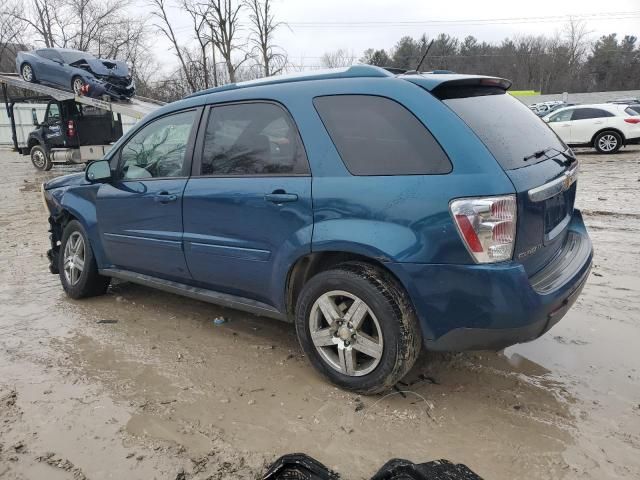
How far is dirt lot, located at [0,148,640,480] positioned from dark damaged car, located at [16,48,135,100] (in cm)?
1182

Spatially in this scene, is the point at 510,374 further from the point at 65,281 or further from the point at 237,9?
the point at 237,9

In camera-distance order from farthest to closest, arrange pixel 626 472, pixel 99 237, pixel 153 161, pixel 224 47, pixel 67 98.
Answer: pixel 224 47
pixel 67 98
pixel 99 237
pixel 153 161
pixel 626 472

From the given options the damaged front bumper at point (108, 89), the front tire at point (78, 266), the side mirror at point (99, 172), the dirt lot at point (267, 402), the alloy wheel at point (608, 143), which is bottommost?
the dirt lot at point (267, 402)

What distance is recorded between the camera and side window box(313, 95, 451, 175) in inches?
107

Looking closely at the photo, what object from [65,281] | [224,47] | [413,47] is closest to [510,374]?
[65,281]

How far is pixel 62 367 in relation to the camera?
353cm

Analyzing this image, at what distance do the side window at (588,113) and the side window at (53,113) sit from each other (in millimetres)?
16234

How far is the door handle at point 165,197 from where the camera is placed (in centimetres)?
379

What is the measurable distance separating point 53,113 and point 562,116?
53.4 ft

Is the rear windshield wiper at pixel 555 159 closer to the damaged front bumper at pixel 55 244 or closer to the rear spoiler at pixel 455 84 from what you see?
the rear spoiler at pixel 455 84

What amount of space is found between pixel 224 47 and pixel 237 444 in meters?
25.3

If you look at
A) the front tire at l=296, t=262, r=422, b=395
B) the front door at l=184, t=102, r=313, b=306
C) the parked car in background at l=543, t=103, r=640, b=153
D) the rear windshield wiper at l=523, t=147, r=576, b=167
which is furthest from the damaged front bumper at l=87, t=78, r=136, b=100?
the rear windshield wiper at l=523, t=147, r=576, b=167

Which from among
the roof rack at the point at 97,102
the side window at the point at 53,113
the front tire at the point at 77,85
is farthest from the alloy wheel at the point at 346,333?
the side window at the point at 53,113

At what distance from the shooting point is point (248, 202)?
331 cm
